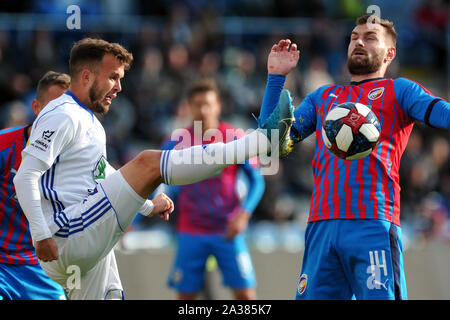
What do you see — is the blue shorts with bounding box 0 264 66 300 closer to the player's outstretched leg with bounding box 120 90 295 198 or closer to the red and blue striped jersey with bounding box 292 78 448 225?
the player's outstretched leg with bounding box 120 90 295 198

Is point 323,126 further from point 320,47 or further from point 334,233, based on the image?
point 320,47

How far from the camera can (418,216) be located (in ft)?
34.4

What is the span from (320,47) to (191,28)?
252 cm

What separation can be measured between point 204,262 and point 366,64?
349 cm

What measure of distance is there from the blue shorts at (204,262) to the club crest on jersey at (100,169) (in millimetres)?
2767

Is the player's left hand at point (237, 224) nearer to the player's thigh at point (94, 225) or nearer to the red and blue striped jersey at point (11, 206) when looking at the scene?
the red and blue striped jersey at point (11, 206)

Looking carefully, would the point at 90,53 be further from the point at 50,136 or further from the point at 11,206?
Answer: the point at 11,206

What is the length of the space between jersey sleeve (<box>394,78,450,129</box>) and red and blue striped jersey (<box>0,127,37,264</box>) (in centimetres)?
256

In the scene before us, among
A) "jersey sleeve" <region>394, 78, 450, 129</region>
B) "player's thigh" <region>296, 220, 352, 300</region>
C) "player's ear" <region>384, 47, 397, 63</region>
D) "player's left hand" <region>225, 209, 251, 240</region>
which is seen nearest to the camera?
"jersey sleeve" <region>394, 78, 450, 129</region>

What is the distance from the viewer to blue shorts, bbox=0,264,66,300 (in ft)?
16.2

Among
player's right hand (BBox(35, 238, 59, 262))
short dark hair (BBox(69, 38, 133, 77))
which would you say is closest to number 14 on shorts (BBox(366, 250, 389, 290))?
player's right hand (BBox(35, 238, 59, 262))

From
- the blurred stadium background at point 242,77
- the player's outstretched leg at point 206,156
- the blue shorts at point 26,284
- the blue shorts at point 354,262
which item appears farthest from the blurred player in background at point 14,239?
the blurred stadium background at point 242,77

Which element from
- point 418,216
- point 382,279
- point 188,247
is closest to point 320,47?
point 418,216

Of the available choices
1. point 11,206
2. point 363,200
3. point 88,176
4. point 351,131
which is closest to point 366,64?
point 351,131
